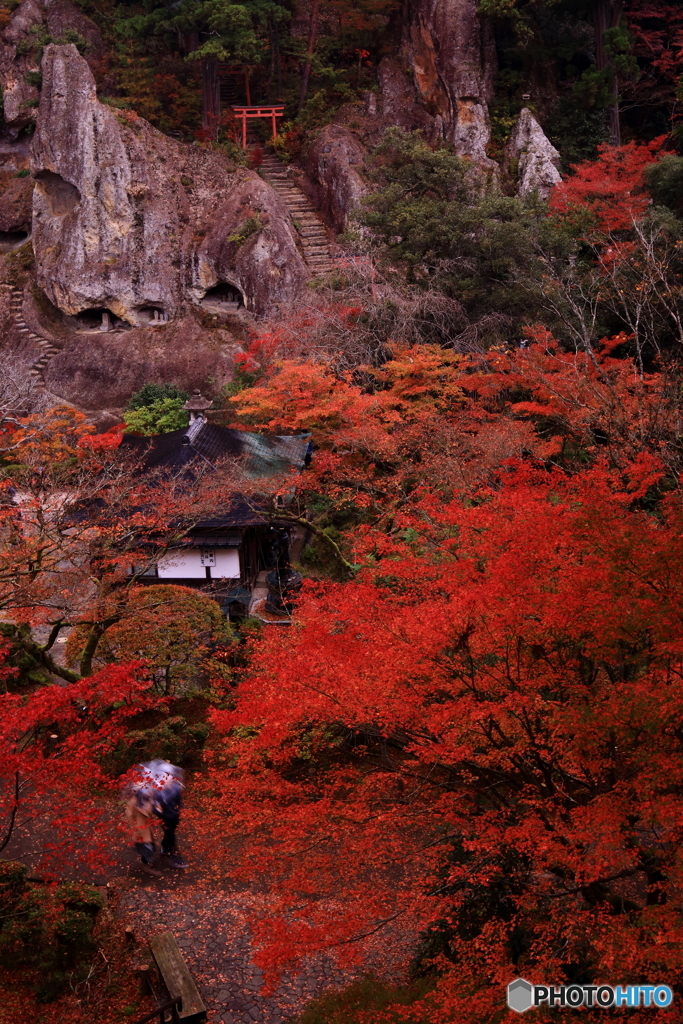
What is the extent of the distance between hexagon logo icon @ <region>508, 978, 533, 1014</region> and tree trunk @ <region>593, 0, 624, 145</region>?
35.0m

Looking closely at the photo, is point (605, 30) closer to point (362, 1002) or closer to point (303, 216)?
point (303, 216)

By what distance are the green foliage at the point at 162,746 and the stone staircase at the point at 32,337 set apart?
21517 mm

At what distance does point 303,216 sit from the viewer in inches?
1433

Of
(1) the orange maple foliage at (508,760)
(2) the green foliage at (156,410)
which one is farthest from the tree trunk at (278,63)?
(1) the orange maple foliage at (508,760)

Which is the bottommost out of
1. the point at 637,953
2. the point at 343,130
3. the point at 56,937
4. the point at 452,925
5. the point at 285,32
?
the point at 56,937

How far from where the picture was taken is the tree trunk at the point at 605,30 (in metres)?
33.7

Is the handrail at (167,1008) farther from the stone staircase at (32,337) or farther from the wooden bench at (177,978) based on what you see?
the stone staircase at (32,337)

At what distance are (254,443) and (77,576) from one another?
25.3 ft

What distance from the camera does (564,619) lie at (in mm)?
8742

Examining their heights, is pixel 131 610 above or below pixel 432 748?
below

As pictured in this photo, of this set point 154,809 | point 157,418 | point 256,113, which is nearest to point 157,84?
point 256,113

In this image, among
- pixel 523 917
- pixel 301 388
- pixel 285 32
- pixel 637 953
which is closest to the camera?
pixel 637 953

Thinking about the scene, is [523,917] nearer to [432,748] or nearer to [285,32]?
[432,748]

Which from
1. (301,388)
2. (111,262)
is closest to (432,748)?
(301,388)
